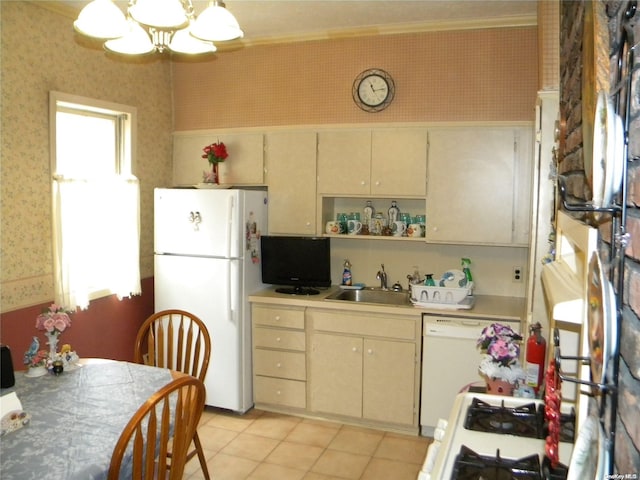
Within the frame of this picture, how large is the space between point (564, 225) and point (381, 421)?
8.09 ft

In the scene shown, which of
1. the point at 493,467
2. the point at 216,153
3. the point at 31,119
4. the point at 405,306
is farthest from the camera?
the point at 216,153

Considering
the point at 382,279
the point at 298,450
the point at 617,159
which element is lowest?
the point at 298,450

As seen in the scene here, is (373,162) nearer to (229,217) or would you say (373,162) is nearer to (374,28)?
(374,28)

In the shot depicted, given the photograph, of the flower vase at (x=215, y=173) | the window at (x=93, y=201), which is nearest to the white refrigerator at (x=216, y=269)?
the window at (x=93, y=201)

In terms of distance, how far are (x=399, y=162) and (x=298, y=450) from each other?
2021 millimetres

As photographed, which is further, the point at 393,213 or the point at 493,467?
the point at 393,213

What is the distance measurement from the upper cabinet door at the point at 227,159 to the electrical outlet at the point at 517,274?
197cm

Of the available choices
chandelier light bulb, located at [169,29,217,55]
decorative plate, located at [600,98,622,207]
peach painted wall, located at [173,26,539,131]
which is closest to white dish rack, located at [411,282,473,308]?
peach painted wall, located at [173,26,539,131]

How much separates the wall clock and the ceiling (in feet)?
1.00

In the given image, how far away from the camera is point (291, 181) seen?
405 centimetres

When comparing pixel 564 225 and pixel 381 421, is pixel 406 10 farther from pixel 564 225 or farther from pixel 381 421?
pixel 381 421

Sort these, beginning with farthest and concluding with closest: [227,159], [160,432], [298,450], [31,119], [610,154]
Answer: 1. [227,159]
2. [298,450]
3. [31,119]
4. [160,432]
5. [610,154]

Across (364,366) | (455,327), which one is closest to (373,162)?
(455,327)

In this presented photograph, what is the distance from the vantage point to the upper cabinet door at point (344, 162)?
3.86 m
